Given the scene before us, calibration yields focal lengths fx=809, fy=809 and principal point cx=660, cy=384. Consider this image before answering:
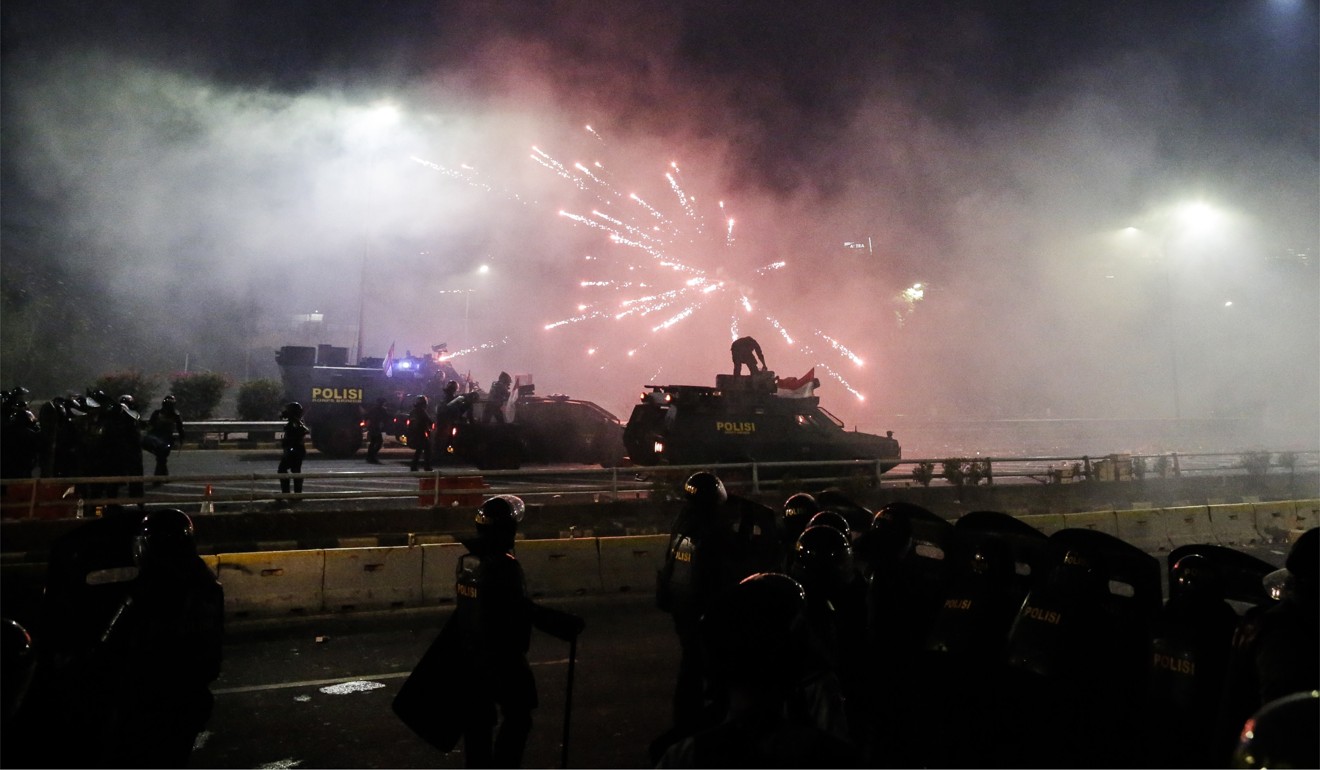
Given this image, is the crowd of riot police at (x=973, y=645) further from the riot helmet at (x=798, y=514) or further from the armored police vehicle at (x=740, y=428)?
the armored police vehicle at (x=740, y=428)

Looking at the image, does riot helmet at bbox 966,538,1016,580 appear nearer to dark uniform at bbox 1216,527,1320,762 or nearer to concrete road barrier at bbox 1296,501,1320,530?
dark uniform at bbox 1216,527,1320,762

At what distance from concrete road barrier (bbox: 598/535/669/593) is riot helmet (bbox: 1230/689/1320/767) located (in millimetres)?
8244

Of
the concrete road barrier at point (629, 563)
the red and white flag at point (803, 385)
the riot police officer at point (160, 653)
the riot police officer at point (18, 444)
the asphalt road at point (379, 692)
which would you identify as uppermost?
the red and white flag at point (803, 385)

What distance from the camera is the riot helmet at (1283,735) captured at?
125cm

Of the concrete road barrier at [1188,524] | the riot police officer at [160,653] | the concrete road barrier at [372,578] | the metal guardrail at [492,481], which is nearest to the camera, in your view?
the riot police officer at [160,653]

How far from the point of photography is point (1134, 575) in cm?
311

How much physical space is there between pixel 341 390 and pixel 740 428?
510 inches

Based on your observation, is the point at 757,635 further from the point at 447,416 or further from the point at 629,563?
the point at 447,416

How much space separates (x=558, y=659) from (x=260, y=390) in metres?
25.9

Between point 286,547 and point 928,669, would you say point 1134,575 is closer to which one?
point 928,669

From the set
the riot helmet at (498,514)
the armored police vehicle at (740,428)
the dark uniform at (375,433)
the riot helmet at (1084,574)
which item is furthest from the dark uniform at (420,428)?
the riot helmet at (1084,574)

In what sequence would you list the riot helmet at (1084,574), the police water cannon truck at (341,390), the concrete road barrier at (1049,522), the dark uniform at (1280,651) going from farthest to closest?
1. the police water cannon truck at (341,390)
2. the concrete road barrier at (1049,522)
3. the riot helmet at (1084,574)
4. the dark uniform at (1280,651)

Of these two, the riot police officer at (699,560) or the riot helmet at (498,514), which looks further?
the riot police officer at (699,560)

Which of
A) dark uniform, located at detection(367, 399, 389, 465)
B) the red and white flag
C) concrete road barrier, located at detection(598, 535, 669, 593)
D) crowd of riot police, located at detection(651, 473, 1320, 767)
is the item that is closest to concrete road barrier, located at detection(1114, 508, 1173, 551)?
the red and white flag
